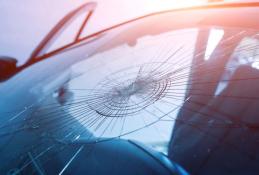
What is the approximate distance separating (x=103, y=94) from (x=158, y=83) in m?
0.17

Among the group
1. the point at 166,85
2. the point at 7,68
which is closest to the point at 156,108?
the point at 166,85

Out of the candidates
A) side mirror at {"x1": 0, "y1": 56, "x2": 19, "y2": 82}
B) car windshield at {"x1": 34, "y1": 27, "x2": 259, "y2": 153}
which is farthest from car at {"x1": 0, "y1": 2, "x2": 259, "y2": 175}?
side mirror at {"x1": 0, "y1": 56, "x2": 19, "y2": 82}

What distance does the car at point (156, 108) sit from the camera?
28.7 inches

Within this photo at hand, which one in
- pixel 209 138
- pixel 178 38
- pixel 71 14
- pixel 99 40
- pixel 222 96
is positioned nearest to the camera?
pixel 209 138

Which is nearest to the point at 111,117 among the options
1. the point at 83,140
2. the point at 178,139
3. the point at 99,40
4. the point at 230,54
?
the point at 83,140

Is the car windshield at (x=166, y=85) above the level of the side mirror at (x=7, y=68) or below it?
below

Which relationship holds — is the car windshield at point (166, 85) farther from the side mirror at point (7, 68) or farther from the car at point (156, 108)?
the side mirror at point (7, 68)

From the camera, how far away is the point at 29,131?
97 centimetres

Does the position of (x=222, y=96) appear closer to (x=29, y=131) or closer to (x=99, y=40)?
(x=29, y=131)

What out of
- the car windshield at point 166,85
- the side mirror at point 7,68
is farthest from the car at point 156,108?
the side mirror at point 7,68

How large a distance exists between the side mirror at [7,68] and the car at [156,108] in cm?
31

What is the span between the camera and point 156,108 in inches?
33.4

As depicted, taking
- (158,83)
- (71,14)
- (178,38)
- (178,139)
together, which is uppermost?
(71,14)

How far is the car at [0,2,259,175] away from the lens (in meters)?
0.73
